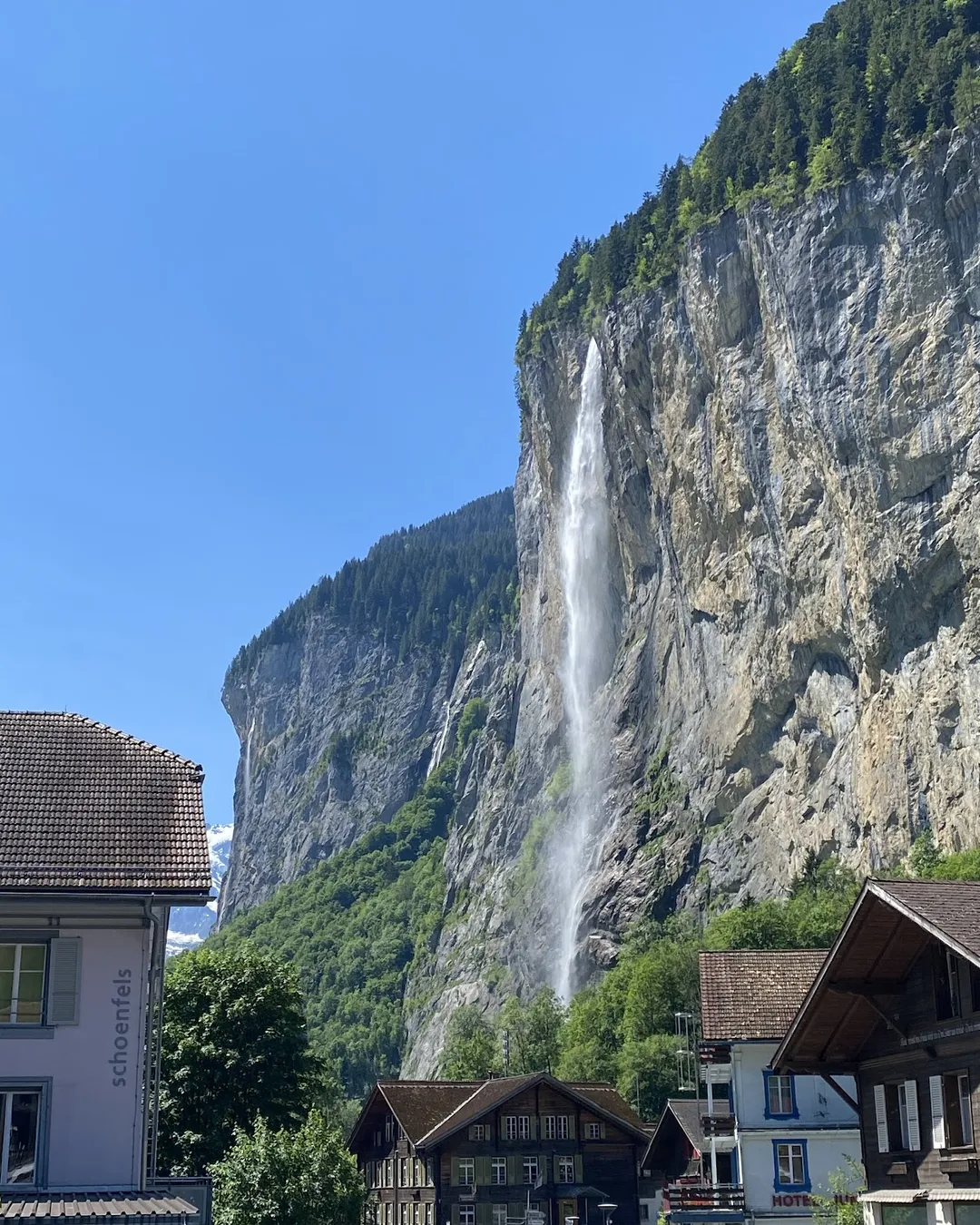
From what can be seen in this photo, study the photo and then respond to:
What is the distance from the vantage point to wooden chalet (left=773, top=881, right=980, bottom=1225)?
25.8m

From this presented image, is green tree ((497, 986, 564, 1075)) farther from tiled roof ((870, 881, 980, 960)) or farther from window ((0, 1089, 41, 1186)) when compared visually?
tiled roof ((870, 881, 980, 960))

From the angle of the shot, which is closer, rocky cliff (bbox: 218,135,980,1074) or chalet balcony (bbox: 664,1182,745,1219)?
chalet balcony (bbox: 664,1182,745,1219)

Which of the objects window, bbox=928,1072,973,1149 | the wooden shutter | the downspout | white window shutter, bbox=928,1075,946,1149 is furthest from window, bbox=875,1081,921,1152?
the downspout

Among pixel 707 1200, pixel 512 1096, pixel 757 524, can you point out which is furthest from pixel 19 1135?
pixel 757 524

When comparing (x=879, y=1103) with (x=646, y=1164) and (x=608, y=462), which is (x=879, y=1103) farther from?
(x=608, y=462)

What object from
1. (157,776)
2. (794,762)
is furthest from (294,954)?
(157,776)

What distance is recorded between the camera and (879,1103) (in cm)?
2948

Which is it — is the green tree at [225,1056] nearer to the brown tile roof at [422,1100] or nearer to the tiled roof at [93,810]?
the brown tile roof at [422,1100]

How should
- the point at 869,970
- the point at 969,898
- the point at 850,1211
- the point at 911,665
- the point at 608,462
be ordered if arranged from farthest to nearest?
the point at 608,462 < the point at 911,665 < the point at 850,1211 < the point at 869,970 < the point at 969,898

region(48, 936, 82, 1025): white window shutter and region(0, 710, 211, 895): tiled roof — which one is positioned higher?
region(0, 710, 211, 895): tiled roof

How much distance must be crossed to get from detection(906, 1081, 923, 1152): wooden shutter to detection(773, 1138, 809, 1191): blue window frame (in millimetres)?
19928

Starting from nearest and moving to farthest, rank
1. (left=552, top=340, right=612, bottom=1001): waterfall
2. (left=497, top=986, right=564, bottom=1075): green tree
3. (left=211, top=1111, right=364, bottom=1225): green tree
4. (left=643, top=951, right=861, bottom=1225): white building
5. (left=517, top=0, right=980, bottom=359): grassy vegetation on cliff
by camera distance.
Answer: (left=211, top=1111, right=364, bottom=1225): green tree → (left=643, top=951, right=861, bottom=1225): white building → (left=517, top=0, right=980, bottom=359): grassy vegetation on cliff → (left=497, top=986, right=564, bottom=1075): green tree → (left=552, top=340, right=612, bottom=1001): waterfall

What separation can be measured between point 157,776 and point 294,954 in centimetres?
17229

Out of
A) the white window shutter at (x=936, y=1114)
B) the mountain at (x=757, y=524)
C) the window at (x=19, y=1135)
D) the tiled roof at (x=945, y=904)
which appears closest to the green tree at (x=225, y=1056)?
the window at (x=19, y=1135)
